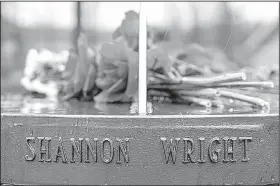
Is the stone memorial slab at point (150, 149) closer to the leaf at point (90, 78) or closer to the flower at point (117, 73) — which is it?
the flower at point (117, 73)

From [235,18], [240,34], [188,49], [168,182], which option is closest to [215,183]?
[168,182]

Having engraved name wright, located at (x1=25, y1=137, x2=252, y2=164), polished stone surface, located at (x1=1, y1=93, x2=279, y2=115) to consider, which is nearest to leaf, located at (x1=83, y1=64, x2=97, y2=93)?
polished stone surface, located at (x1=1, y1=93, x2=279, y2=115)

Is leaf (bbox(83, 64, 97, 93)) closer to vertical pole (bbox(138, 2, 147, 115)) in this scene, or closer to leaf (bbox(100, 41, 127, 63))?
leaf (bbox(100, 41, 127, 63))

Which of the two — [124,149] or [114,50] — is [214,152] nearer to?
[124,149]

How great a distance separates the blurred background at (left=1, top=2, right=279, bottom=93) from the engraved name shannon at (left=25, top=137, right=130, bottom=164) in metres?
2.96

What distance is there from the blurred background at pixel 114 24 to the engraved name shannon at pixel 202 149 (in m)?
2.95

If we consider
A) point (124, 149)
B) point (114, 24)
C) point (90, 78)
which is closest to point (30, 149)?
point (124, 149)

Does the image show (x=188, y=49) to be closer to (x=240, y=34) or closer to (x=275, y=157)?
(x=275, y=157)

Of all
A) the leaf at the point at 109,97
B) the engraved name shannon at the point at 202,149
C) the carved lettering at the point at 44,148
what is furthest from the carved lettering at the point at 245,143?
the leaf at the point at 109,97

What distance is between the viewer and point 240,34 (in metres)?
5.77

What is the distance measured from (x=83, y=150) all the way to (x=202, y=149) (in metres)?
0.25

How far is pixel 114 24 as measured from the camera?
4254 millimetres

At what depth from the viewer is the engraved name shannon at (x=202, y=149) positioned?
3.40ft

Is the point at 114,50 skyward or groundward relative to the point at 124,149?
skyward
